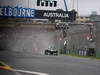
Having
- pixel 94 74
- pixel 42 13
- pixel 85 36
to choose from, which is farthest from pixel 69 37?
pixel 94 74

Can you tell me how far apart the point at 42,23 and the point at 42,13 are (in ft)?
14.5

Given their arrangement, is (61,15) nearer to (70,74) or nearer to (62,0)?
(62,0)

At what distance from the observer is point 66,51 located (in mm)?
66125

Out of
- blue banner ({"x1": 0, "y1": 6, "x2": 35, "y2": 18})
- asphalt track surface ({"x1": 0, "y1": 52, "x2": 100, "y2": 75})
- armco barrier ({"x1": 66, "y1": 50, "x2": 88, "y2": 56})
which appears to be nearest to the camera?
asphalt track surface ({"x1": 0, "y1": 52, "x2": 100, "y2": 75})

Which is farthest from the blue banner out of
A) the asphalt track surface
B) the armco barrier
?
the armco barrier

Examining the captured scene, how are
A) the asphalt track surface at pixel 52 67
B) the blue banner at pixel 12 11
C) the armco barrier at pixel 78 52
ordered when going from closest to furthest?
the asphalt track surface at pixel 52 67 < the blue banner at pixel 12 11 < the armco barrier at pixel 78 52

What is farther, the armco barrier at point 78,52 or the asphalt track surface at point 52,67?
the armco barrier at point 78,52

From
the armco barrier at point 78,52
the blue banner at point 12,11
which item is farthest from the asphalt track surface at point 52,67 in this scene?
the armco barrier at point 78,52

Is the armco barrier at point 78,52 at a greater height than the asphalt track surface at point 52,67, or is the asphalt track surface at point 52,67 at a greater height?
the asphalt track surface at point 52,67

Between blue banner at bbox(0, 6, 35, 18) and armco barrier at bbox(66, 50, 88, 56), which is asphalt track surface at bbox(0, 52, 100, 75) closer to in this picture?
blue banner at bbox(0, 6, 35, 18)

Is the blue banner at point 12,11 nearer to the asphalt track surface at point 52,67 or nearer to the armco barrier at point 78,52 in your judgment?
the asphalt track surface at point 52,67

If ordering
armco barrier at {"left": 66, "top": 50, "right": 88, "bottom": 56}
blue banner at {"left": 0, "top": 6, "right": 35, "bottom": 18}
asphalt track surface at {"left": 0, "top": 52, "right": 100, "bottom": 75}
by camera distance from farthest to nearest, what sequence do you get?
armco barrier at {"left": 66, "top": 50, "right": 88, "bottom": 56} < blue banner at {"left": 0, "top": 6, "right": 35, "bottom": 18} < asphalt track surface at {"left": 0, "top": 52, "right": 100, "bottom": 75}

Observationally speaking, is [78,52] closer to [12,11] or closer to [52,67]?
[12,11]

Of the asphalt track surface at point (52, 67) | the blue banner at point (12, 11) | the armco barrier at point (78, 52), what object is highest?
the blue banner at point (12, 11)
